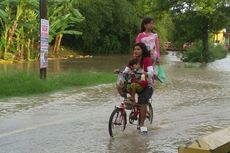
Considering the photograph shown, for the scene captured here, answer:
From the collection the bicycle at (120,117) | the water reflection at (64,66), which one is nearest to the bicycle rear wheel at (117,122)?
the bicycle at (120,117)

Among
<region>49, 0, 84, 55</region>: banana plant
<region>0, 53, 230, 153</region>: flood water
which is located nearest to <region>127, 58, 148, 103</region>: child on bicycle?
<region>0, 53, 230, 153</region>: flood water

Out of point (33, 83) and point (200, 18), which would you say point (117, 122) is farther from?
point (200, 18)

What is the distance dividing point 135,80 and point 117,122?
745 mm

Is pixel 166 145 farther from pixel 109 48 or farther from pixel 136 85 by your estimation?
pixel 109 48

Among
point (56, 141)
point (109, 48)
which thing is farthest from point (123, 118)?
point (109, 48)

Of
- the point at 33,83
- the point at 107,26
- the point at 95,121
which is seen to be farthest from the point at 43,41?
the point at 107,26

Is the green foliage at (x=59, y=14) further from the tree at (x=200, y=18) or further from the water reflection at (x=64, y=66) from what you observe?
the tree at (x=200, y=18)

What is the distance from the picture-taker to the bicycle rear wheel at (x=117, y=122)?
27.2ft

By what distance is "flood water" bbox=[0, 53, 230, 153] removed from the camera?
7703 mm

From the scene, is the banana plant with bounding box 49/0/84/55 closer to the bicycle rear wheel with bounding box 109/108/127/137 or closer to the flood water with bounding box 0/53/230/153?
the flood water with bounding box 0/53/230/153

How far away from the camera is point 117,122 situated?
8.46m

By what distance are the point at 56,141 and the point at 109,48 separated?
41745 mm

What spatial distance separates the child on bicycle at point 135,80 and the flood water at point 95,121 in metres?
0.74

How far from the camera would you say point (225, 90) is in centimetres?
1585
